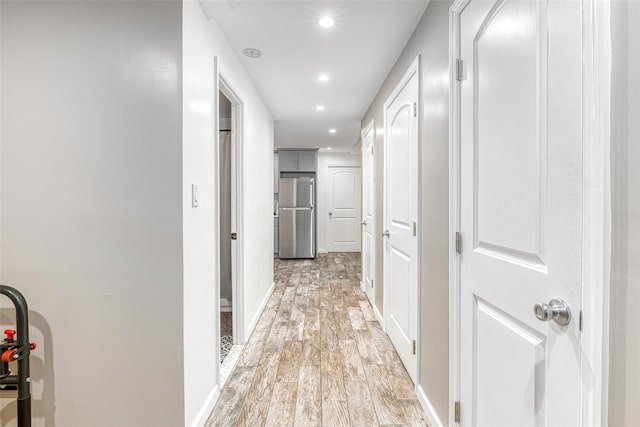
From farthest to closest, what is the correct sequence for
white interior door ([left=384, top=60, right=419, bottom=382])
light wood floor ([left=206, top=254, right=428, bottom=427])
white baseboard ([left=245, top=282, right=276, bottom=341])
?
white baseboard ([left=245, top=282, right=276, bottom=341]) → white interior door ([left=384, top=60, right=419, bottom=382]) → light wood floor ([left=206, top=254, right=428, bottom=427])

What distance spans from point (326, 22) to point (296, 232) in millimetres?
5004

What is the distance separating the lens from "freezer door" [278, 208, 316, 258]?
21.8 ft

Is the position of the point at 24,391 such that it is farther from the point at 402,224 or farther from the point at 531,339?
the point at 402,224

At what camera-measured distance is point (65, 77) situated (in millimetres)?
1460

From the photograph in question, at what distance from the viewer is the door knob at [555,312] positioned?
0.79m

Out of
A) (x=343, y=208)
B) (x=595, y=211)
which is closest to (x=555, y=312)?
(x=595, y=211)

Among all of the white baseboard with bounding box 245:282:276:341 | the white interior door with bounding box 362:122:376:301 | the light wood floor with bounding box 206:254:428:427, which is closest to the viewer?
the light wood floor with bounding box 206:254:428:427

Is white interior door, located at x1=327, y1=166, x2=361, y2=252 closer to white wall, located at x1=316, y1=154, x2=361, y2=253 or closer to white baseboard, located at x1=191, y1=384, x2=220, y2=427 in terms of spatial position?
white wall, located at x1=316, y1=154, x2=361, y2=253

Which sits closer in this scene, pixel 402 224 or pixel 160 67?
pixel 160 67

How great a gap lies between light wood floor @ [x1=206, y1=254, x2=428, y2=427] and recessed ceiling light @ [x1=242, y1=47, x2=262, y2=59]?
2.31 meters

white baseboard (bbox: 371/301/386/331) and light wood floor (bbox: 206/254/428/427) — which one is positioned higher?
white baseboard (bbox: 371/301/386/331)

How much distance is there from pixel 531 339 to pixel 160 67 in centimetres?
179

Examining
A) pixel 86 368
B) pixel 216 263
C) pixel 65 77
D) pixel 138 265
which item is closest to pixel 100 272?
pixel 138 265

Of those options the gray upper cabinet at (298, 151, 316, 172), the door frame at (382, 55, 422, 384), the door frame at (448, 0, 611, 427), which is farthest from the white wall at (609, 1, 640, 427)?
the gray upper cabinet at (298, 151, 316, 172)
